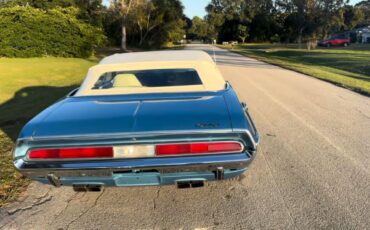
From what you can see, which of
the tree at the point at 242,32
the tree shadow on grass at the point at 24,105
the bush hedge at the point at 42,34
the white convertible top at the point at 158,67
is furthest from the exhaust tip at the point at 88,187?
the tree at the point at 242,32

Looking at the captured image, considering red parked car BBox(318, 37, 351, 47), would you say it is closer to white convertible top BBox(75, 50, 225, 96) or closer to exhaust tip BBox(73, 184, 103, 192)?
white convertible top BBox(75, 50, 225, 96)

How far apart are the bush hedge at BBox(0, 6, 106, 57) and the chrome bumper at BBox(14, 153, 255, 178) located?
2694 cm

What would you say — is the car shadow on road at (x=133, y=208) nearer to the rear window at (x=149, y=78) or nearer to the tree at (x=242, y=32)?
the rear window at (x=149, y=78)

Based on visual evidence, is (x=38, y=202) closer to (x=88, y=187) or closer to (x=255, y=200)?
(x=88, y=187)

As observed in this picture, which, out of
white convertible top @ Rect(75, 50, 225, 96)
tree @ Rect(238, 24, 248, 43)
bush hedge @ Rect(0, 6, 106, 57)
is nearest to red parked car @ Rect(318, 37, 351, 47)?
tree @ Rect(238, 24, 248, 43)

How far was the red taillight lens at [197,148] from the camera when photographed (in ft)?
11.0

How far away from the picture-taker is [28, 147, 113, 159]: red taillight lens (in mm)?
3371

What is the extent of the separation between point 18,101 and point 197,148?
28.2ft

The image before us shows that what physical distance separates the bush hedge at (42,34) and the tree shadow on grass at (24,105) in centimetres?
1632

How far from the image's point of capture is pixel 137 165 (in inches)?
131

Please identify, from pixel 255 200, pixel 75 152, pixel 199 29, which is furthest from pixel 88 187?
pixel 199 29

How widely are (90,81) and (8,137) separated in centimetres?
267

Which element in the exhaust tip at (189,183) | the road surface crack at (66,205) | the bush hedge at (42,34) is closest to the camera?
the exhaust tip at (189,183)

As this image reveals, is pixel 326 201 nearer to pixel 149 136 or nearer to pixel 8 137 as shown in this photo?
pixel 149 136
